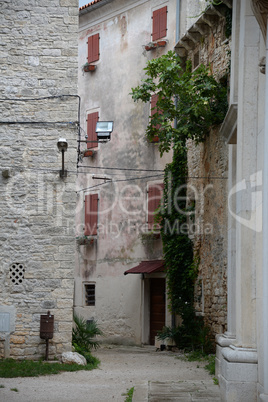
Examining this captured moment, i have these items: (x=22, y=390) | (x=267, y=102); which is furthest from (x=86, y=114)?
(x=267, y=102)

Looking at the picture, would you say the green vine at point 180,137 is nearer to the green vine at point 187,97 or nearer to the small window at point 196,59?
the green vine at point 187,97

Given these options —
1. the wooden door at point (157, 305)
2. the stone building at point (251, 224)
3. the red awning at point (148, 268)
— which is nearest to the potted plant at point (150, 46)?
the red awning at point (148, 268)

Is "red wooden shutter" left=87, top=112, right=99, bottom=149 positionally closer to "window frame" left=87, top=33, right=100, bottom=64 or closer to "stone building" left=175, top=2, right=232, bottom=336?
"window frame" left=87, top=33, right=100, bottom=64

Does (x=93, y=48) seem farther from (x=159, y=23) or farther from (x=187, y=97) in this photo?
(x=187, y=97)

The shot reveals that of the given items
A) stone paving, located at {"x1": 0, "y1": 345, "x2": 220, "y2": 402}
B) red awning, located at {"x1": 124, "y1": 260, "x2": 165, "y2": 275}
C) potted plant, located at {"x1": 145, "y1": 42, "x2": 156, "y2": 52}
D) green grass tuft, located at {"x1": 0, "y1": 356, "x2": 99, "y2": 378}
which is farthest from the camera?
potted plant, located at {"x1": 145, "y1": 42, "x2": 156, "y2": 52}

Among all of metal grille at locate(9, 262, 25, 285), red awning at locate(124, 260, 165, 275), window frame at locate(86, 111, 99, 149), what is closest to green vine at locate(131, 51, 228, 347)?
red awning at locate(124, 260, 165, 275)

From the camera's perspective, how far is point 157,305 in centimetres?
1822

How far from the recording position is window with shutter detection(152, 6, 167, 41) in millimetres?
18769

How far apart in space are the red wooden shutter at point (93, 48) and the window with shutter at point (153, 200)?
17.0 ft

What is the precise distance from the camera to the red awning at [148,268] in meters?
17.2

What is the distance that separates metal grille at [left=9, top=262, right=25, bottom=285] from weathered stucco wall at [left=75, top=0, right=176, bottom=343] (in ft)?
22.1

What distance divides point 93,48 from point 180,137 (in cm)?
650

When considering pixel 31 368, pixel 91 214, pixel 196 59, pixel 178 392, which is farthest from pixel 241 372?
pixel 91 214

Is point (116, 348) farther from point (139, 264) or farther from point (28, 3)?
point (28, 3)
